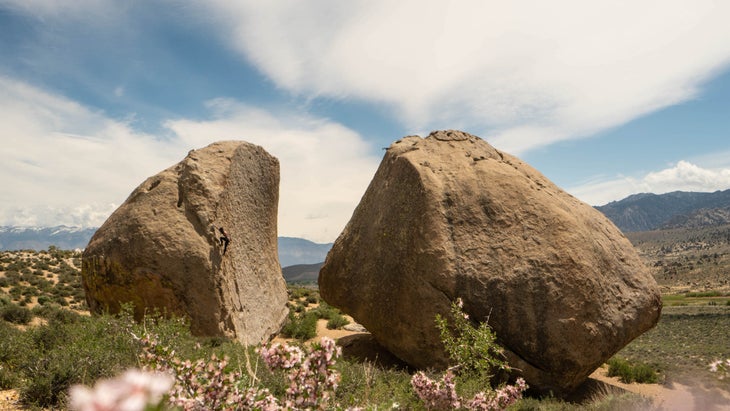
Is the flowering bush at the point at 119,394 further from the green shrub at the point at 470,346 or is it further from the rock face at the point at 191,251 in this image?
the rock face at the point at 191,251

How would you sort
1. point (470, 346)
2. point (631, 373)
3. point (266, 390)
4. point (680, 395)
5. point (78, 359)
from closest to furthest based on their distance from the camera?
point (266, 390) < point (78, 359) < point (470, 346) < point (680, 395) < point (631, 373)

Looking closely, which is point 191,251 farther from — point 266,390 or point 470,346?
point 266,390

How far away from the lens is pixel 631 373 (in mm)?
13938

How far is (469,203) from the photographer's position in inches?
428

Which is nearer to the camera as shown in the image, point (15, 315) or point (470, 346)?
point (470, 346)

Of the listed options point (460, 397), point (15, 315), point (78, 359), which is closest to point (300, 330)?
point (78, 359)

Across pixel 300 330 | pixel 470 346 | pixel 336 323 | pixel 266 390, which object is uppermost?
pixel 266 390

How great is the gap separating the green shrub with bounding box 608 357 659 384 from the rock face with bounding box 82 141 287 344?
11.7m

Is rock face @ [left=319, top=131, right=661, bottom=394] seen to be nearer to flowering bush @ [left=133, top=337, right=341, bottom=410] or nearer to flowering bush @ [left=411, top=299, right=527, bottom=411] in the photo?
flowering bush @ [left=411, top=299, right=527, bottom=411]

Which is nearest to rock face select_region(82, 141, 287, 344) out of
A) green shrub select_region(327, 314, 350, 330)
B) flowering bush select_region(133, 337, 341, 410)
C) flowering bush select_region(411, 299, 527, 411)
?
green shrub select_region(327, 314, 350, 330)

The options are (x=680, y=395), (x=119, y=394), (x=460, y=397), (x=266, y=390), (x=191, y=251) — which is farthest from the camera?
(x=191, y=251)

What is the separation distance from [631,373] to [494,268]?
7843mm

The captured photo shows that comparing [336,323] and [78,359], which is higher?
[78,359]

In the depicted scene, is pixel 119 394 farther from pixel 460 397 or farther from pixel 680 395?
pixel 680 395
